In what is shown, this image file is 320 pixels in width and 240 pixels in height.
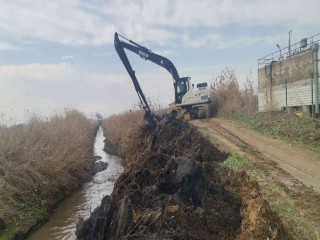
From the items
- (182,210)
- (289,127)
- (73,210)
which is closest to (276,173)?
(182,210)

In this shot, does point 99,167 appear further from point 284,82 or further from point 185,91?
point 284,82

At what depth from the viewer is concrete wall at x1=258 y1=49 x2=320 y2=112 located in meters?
21.2

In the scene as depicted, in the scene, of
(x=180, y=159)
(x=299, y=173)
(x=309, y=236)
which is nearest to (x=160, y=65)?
(x=299, y=173)

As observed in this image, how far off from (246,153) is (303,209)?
695 cm

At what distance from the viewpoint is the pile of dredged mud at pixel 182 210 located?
21.2ft

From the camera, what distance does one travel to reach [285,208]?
7922 millimetres

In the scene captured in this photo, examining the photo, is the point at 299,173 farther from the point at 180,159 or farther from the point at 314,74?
the point at 314,74

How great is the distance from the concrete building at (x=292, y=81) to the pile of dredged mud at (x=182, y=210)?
43.3 feet

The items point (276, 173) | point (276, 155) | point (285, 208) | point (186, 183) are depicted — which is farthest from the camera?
point (276, 155)

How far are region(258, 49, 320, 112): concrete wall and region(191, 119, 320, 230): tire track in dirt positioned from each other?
15.6 ft

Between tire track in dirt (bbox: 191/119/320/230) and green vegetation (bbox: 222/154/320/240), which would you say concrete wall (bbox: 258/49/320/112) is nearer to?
tire track in dirt (bbox: 191/119/320/230)

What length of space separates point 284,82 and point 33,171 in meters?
16.8

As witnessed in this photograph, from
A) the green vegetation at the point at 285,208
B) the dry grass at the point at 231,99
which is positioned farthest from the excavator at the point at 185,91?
the green vegetation at the point at 285,208

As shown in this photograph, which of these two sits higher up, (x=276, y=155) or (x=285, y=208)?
(x=285, y=208)
